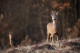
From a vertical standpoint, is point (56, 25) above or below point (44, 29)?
above

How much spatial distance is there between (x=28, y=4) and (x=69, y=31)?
8.13 m

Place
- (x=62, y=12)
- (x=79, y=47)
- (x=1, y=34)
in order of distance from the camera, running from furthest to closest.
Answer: (x=1, y=34) → (x=62, y=12) → (x=79, y=47)

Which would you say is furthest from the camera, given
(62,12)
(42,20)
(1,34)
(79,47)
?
(42,20)

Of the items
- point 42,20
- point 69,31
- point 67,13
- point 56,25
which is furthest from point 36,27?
point 56,25

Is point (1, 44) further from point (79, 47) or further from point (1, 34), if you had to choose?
point (79, 47)

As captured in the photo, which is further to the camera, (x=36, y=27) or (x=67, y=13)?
(x=36, y=27)

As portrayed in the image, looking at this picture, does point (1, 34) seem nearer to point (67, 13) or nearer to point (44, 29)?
point (44, 29)

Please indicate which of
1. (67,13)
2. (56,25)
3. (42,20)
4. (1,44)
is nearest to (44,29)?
(42,20)

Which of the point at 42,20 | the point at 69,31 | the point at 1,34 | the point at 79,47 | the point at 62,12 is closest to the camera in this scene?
the point at 79,47

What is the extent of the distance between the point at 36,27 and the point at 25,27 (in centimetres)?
126

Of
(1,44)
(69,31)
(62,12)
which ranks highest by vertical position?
(62,12)

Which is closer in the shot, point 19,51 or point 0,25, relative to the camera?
point 19,51

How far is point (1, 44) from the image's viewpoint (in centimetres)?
2158

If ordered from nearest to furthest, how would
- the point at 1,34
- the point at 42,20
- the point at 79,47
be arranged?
the point at 79,47 < the point at 1,34 < the point at 42,20
